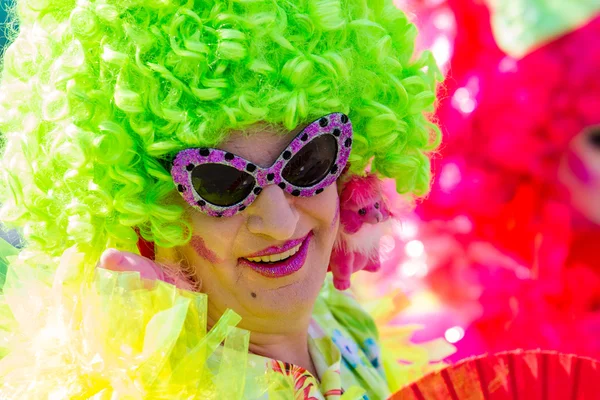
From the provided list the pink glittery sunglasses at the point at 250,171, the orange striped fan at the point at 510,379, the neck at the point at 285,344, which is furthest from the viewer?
the neck at the point at 285,344

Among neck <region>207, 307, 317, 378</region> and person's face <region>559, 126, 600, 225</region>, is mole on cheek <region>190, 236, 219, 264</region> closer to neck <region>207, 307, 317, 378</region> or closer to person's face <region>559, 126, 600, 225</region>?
neck <region>207, 307, 317, 378</region>

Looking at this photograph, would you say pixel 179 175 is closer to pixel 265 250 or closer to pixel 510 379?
pixel 265 250

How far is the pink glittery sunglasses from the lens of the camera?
1.61 meters

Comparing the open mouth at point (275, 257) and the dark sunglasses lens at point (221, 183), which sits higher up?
the dark sunglasses lens at point (221, 183)

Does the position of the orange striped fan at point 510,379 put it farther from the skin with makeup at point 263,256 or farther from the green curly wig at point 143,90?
the green curly wig at point 143,90

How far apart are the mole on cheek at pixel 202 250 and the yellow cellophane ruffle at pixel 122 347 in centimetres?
12

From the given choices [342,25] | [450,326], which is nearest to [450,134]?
[450,326]

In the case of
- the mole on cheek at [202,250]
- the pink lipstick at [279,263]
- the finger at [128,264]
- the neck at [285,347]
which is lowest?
the finger at [128,264]

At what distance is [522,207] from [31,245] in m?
1.86

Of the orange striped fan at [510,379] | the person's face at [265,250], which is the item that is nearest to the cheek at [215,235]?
the person's face at [265,250]

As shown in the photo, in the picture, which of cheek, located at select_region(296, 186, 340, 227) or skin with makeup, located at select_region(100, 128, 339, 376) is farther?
cheek, located at select_region(296, 186, 340, 227)

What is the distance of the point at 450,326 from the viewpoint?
295 centimetres

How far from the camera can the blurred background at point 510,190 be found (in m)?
2.81

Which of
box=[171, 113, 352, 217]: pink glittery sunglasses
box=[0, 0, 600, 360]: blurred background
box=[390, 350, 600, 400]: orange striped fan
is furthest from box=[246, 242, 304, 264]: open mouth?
box=[0, 0, 600, 360]: blurred background
